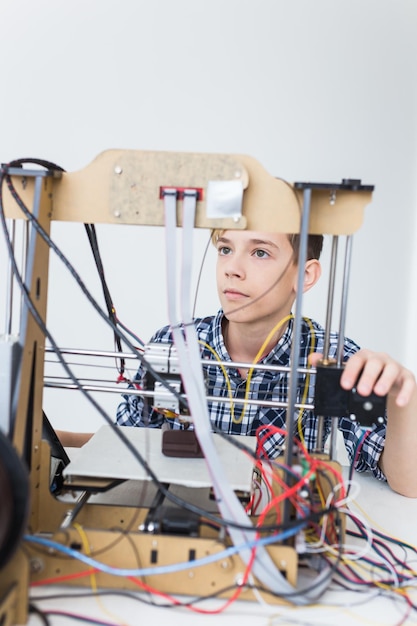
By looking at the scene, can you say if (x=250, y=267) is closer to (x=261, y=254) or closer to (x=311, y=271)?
(x=261, y=254)

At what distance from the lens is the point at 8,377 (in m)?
0.95

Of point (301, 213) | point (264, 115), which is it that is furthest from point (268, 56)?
point (301, 213)

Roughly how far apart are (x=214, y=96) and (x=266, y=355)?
4.55ft

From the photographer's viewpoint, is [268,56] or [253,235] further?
[268,56]

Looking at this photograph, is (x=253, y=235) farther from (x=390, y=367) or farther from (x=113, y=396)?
(x=113, y=396)

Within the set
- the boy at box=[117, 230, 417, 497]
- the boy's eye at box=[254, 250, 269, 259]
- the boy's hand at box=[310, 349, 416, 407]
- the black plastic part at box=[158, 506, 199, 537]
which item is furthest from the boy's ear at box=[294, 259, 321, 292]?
the black plastic part at box=[158, 506, 199, 537]

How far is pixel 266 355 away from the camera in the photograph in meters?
1.76

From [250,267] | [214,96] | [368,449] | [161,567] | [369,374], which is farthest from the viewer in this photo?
[214,96]

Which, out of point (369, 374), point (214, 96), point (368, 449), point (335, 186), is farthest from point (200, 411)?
point (214, 96)

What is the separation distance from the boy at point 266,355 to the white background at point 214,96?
1.03m

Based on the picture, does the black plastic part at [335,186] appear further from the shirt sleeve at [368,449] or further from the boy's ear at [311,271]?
the boy's ear at [311,271]

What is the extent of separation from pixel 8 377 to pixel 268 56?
2.13 metres

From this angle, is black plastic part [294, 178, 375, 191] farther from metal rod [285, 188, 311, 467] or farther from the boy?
the boy

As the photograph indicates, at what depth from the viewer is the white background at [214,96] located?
267cm
